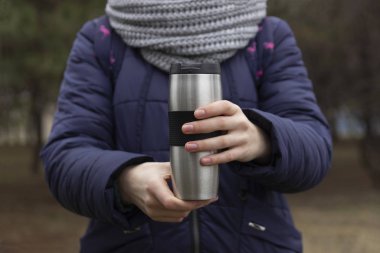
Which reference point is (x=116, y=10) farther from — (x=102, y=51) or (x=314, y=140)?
(x=314, y=140)

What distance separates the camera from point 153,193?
1377 millimetres

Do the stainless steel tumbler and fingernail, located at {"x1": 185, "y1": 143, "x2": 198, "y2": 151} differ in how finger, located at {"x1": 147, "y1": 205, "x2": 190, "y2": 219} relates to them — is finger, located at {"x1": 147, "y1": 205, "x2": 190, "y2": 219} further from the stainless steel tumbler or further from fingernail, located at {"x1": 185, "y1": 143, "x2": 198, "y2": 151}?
fingernail, located at {"x1": 185, "y1": 143, "x2": 198, "y2": 151}

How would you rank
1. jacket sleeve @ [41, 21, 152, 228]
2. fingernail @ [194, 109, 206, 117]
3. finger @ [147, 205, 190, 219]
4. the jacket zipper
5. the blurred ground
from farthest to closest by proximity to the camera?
1. the blurred ground
2. the jacket zipper
3. jacket sleeve @ [41, 21, 152, 228]
4. finger @ [147, 205, 190, 219]
5. fingernail @ [194, 109, 206, 117]

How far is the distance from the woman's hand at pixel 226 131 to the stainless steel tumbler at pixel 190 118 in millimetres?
16

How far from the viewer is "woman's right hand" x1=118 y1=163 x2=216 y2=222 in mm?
1348

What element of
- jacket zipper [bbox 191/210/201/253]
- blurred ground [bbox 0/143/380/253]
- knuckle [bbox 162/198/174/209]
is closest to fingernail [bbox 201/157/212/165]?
knuckle [bbox 162/198/174/209]

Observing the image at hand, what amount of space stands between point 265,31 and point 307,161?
41 cm

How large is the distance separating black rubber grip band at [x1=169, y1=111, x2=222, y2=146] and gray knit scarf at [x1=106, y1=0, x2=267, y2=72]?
38 centimetres

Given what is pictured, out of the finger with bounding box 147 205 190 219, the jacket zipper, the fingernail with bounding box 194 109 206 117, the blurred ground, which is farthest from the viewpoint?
the blurred ground

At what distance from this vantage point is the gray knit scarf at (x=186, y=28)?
1632 millimetres

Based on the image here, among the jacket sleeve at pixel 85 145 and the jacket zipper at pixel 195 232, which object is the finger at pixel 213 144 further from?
the jacket zipper at pixel 195 232

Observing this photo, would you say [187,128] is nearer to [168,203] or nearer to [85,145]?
[168,203]

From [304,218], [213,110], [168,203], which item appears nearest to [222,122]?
[213,110]

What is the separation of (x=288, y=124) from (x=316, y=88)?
37.2 feet
